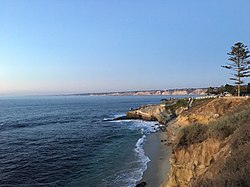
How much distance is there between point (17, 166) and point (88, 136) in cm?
1753

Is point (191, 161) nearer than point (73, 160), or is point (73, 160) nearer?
point (191, 161)

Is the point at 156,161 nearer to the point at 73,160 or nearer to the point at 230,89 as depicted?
the point at 73,160

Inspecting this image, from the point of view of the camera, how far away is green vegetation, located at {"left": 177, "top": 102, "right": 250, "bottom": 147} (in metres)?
12.4

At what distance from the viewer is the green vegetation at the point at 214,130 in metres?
12.4

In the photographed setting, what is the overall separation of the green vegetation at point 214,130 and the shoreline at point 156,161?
7281mm

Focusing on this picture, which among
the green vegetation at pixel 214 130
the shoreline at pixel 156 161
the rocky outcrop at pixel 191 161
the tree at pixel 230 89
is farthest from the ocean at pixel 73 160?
the tree at pixel 230 89

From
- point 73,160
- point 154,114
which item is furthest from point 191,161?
point 154,114

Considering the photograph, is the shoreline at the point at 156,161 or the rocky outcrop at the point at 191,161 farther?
the shoreline at the point at 156,161

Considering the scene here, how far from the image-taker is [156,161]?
26266mm

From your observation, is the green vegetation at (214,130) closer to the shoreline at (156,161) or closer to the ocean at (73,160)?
the shoreline at (156,161)

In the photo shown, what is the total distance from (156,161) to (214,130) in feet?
47.3

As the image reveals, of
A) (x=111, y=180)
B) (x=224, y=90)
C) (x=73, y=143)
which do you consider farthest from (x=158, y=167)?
(x=224, y=90)

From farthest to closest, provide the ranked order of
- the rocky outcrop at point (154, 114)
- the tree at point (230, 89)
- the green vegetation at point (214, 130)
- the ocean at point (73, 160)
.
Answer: the rocky outcrop at point (154, 114)
the tree at point (230, 89)
the ocean at point (73, 160)
the green vegetation at point (214, 130)

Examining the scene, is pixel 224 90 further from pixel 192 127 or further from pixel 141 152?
pixel 192 127
